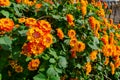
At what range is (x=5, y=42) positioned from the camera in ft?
8.61

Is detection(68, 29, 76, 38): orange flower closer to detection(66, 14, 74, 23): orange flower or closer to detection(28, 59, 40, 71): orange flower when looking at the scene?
detection(66, 14, 74, 23): orange flower

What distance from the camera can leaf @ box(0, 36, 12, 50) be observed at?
261 centimetres

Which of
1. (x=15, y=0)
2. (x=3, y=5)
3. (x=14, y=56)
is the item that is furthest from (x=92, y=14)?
(x=14, y=56)


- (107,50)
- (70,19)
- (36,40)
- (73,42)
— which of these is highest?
(36,40)

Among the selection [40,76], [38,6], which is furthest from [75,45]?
[38,6]

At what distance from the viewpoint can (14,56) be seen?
270 cm

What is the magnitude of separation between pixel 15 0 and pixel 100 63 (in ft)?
3.53

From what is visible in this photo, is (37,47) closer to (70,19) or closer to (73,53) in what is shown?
(73,53)

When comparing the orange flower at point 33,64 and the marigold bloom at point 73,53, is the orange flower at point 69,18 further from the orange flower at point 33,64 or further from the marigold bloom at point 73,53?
the orange flower at point 33,64

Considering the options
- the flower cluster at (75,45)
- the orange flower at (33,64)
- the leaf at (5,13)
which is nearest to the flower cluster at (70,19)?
the flower cluster at (75,45)

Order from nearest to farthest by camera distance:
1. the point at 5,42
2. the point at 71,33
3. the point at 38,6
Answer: the point at 5,42
the point at 71,33
the point at 38,6

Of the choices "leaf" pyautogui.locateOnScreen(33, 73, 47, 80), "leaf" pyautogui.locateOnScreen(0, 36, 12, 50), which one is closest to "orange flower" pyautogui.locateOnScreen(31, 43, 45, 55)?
"leaf" pyautogui.locateOnScreen(0, 36, 12, 50)

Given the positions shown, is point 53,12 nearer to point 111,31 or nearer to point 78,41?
point 78,41

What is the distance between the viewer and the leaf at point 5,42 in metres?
2.61
